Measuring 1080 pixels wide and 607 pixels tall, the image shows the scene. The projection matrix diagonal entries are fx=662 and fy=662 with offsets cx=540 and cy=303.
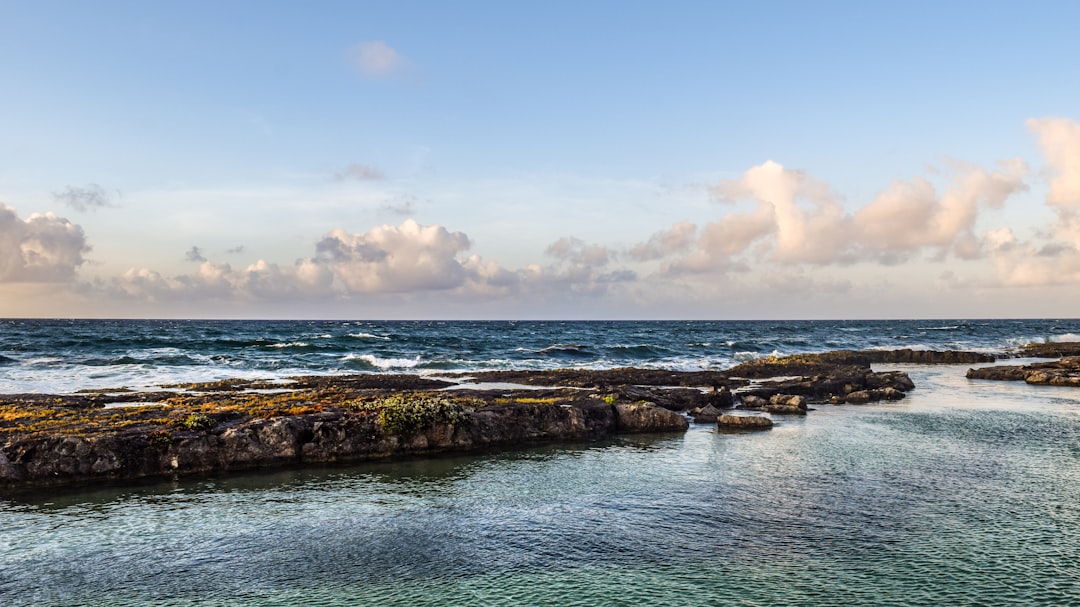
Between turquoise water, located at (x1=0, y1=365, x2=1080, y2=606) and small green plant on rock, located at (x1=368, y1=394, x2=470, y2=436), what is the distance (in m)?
2.12

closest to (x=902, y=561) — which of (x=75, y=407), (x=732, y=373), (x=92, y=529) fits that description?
(x=92, y=529)

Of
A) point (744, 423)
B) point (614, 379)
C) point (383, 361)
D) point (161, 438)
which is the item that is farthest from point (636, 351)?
point (161, 438)

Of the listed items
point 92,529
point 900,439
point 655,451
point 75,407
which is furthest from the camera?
point 75,407

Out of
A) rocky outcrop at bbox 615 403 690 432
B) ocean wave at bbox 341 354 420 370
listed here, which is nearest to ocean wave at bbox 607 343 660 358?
ocean wave at bbox 341 354 420 370

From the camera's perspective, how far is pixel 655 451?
24891mm

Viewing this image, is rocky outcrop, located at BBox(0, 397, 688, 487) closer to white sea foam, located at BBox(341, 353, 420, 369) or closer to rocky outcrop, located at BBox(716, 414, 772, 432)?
rocky outcrop, located at BBox(716, 414, 772, 432)

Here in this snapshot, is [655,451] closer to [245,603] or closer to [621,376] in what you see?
[245,603]

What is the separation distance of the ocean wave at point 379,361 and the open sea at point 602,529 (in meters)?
51.1

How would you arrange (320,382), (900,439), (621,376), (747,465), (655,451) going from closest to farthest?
(747,465) → (655,451) → (900,439) → (320,382) → (621,376)

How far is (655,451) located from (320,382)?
3100cm

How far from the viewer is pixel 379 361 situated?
77.9 metres

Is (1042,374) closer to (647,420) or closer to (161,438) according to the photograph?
(647,420)

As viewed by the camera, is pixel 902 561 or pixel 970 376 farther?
pixel 970 376

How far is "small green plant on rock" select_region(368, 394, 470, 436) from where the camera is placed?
81.3ft
